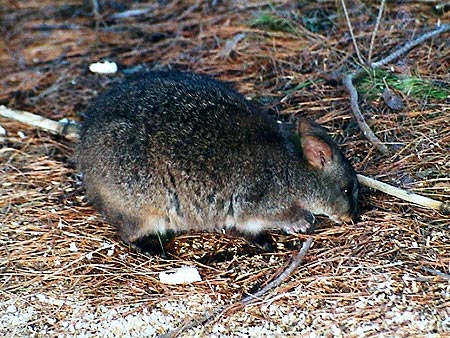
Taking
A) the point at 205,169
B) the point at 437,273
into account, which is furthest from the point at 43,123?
the point at 437,273

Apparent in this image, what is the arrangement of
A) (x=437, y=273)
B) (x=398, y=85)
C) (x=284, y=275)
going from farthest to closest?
(x=398, y=85) → (x=284, y=275) → (x=437, y=273)

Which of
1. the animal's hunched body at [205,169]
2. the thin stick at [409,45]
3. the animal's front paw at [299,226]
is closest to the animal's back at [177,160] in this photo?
the animal's hunched body at [205,169]

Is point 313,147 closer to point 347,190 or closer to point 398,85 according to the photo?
point 347,190

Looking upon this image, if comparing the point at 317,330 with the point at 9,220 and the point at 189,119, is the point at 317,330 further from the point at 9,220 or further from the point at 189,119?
the point at 9,220

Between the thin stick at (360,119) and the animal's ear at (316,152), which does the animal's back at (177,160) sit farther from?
the thin stick at (360,119)

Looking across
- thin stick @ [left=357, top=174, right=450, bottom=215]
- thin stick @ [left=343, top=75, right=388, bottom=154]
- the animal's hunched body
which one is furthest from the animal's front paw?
thin stick @ [left=343, top=75, right=388, bottom=154]

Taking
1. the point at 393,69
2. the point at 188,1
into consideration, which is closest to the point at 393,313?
the point at 393,69
